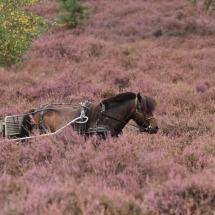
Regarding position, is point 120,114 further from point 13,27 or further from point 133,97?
point 13,27

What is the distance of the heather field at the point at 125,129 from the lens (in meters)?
3.35

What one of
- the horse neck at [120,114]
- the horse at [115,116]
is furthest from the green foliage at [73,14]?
the horse neck at [120,114]

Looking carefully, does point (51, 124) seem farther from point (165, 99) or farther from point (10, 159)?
point (165, 99)

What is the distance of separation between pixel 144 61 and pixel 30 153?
10.0 m

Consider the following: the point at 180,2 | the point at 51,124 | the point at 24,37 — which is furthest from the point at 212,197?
the point at 180,2

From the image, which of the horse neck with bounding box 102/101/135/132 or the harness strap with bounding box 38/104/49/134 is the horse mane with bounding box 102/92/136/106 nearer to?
the horse neck with bounding box 102/101/135/132

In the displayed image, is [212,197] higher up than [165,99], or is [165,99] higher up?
[212,197]

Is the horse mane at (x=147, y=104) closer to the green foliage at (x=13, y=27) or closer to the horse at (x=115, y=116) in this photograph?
the horse at (x=115, y=116)

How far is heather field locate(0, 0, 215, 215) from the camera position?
3352 mm

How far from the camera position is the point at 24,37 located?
8.98 meters

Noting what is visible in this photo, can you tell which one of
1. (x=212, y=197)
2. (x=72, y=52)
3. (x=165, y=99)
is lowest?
(x=72, y=52)

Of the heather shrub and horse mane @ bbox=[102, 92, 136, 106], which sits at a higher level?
horse mane @ bbox=[102, 92, 136, 106]

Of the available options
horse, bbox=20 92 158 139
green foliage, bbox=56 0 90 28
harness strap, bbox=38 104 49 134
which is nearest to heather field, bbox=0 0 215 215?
horse, bbox=20 92 158 139

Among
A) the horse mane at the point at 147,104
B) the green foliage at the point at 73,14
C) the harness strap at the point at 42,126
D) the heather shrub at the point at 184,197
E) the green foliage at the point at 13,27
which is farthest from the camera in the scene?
the green foliage at the point at 73,14
